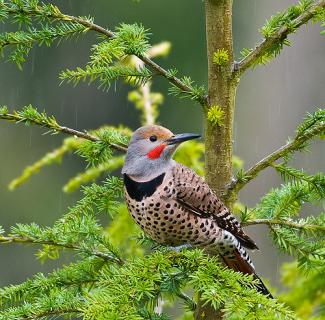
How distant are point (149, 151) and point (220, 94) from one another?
50cm

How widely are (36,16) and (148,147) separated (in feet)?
2.70

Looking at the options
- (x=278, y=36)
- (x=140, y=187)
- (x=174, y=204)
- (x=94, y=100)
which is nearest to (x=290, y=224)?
(x=174, y=204)

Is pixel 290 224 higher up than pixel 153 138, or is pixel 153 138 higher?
pixel 153 138

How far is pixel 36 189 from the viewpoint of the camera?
1803cm

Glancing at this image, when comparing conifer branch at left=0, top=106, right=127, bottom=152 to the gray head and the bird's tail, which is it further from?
the bird's tail

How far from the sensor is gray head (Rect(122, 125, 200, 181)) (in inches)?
154

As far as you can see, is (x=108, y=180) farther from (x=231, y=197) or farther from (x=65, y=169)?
(x=65, y=169)

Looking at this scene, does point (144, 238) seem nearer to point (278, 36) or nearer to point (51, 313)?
point (51, 313)

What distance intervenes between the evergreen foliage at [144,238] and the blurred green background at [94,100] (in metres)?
9.34

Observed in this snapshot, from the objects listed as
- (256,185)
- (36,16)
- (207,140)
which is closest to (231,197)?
(207,140)

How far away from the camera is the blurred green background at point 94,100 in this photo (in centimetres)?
1511

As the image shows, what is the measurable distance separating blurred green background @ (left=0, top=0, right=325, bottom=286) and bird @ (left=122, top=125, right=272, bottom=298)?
9.08m

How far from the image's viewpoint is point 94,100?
739 inches

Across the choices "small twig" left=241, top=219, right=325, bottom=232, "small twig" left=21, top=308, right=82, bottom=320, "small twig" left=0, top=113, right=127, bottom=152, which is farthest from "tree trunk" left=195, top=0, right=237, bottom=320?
"small twig" left=21, top=308, right=82, bottom=320
